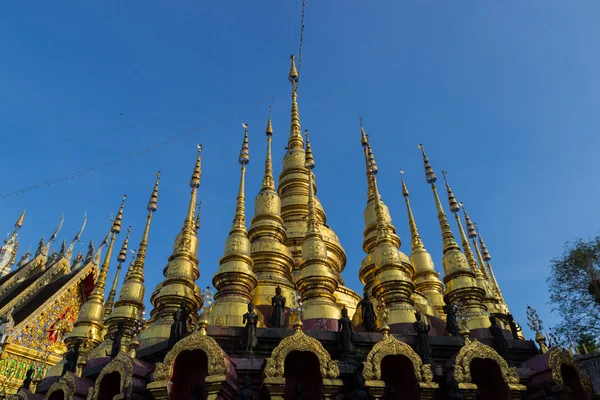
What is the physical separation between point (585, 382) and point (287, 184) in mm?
12884

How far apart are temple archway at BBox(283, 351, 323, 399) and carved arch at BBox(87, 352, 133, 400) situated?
9.38ft

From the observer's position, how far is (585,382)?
986cm

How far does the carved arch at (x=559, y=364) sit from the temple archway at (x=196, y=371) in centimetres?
606

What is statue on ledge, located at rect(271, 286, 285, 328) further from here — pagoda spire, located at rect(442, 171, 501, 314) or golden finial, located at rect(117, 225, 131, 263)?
golden finial, located at rect(117, 225, 131, 263)

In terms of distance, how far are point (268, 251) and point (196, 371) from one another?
19.7 feet

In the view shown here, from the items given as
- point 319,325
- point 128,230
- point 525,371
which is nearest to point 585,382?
point 525,371

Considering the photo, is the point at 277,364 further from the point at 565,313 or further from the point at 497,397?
the point at 565,313

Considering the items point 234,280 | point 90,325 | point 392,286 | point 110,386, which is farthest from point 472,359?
point 90,325

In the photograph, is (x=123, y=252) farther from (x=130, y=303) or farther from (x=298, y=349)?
(x=298, y=349)

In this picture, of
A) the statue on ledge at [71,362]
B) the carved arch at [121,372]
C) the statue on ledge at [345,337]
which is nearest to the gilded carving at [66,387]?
the carved arch at [121,372]

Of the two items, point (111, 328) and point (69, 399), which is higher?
point (111, 328)

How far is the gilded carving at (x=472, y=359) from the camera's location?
9.09 meters

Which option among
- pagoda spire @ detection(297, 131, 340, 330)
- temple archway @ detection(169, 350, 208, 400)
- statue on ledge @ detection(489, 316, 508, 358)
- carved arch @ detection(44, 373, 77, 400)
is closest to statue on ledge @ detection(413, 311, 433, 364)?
statue on ledge @ detection(489, 316, 508, 358)

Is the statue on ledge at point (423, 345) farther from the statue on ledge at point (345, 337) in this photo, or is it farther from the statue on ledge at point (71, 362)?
the statue on ledge at point (71, 362)
